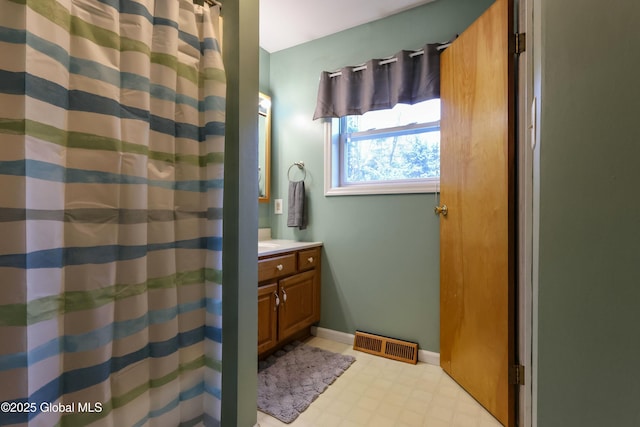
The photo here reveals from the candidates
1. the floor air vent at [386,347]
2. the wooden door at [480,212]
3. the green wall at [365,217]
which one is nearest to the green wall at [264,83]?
the green wall at [365,217]

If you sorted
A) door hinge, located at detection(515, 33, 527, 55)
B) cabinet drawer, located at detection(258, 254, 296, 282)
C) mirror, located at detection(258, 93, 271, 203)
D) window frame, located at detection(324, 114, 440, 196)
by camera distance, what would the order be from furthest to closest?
1. mirror, located at detection(258, 93, 271, 203)
2. window frame, located at detection(324, 114, 440, 196)
3. cabinet drawer, located at detection(258, 254, 296, 282)
4. door hinge, located at detection(515, 33, 527, 55)

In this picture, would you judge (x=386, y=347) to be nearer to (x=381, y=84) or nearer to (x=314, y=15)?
(x=381, y=84)

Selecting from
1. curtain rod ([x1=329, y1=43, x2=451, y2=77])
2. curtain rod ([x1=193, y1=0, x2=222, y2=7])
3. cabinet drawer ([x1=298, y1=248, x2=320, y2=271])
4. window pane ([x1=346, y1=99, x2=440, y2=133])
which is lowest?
cabinet drawer ([x1=298, y1=248, x2=320, y2=271])

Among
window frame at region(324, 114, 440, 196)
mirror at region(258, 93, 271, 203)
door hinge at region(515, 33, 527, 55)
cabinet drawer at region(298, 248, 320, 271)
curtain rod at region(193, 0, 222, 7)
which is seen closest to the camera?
curtain rod at region(193, 0, 222, 7)

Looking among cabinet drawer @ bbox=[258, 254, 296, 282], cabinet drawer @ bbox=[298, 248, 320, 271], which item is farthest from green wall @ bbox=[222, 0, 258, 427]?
cabinet drawer @ bbox=[298, 248, 320, 271]

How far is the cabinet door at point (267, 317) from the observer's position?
69.1 inches

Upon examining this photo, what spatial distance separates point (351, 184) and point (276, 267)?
96 cm

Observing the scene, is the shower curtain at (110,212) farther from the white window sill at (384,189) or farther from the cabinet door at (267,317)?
the white window sill at (384,189)

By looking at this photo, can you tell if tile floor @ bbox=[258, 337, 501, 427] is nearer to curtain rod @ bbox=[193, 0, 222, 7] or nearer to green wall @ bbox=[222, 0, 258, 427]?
green wall @ bbox=[222, 0, 258, 427]

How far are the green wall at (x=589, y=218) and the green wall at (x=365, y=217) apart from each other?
1363 millimetres

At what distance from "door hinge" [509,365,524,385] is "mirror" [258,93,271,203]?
2.03 meters

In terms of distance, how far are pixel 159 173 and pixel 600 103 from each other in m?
1.20

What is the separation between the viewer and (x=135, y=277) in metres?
0.89

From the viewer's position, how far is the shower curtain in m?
0.67
